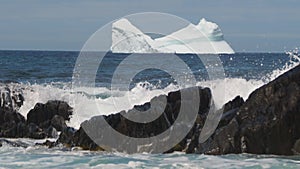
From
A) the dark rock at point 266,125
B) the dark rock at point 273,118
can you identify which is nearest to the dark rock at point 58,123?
the dark rock at point 266,125

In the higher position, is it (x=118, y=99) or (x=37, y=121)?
(x=118, y=99)

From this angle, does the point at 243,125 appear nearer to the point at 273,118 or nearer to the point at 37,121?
the point at 273,118

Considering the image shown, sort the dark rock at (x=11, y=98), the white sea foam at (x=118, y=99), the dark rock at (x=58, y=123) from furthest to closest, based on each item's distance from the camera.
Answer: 1. the dark rock at (x=11, y=98)
2. the white sea foam at (x=118, y=99)
3. the dark rock at (x=58, y=123)

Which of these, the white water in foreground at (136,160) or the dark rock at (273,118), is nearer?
the white water in foreground at (136,160)

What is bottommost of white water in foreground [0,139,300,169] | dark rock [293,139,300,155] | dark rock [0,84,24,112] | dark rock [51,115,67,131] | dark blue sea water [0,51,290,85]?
white water in foreground [0,139,300,169]

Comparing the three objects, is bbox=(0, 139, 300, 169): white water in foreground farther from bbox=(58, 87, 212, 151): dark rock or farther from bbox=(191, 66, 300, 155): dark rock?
bbox=(58, 87, 212, 151): dark rock

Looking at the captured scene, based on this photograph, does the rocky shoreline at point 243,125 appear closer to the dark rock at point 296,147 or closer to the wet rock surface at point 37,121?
the dark rock at point 296,147

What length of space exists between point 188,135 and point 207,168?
2.05 metres

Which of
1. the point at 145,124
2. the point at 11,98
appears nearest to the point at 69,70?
the point at 11,98

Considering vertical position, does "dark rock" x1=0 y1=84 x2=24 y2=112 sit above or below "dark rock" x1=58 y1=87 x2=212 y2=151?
above

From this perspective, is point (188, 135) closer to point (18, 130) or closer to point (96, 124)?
point (96, 124)

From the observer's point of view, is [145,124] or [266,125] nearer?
[266,125]

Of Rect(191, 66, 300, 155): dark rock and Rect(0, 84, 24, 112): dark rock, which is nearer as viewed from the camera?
Rect(191, 66, 300, 155): dark rock

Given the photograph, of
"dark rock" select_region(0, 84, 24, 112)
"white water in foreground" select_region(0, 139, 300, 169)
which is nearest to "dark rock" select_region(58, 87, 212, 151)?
"white water in foreground" select_region(0, 139, 300, 169)
